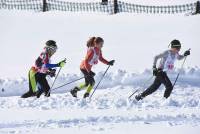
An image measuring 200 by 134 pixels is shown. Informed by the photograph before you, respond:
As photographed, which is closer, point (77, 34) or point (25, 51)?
point (25, 51)

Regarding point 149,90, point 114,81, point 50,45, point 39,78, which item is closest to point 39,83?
point 39,78

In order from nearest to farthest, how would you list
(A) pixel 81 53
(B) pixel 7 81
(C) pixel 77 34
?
(B) pixel 7 81 → (A) pixel 81 53 → (C) pixel 77 34

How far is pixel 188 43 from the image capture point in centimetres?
2120

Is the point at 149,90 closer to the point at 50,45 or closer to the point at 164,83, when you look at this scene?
the point at 164,83

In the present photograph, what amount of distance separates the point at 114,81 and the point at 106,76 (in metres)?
0.35

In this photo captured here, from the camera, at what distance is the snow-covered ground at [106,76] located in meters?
10.7

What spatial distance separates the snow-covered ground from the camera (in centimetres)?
1073

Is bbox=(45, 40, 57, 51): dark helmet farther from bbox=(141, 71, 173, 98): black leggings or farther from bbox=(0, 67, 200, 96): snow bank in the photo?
bbox=(141, 71, 173, 98): black leggings

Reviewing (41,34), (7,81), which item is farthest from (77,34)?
(7,81)

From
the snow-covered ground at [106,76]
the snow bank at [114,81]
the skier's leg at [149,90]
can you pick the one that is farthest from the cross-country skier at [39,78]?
the skier's leg at [149,90]

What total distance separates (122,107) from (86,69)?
186 centimetres

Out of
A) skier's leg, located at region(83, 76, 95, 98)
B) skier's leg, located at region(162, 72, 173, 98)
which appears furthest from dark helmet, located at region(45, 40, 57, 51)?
skier's leg, located at region(162, 72, 173, 98)

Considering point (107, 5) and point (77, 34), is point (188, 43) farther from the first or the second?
point (107, 5)

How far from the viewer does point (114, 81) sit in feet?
51.2
